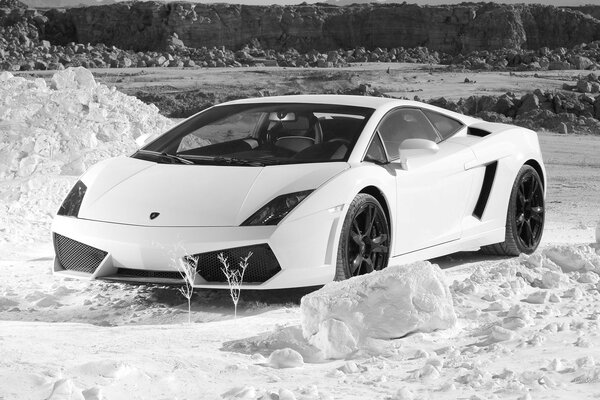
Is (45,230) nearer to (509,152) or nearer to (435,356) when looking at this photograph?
(509,152)

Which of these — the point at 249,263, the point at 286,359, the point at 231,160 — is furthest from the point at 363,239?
the point at 286,359

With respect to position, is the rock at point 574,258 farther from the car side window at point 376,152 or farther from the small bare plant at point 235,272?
the small bare plant at point 235,272

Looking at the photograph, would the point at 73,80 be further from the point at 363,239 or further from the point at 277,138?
the point at 363,239

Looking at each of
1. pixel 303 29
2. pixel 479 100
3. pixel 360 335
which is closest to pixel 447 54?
pixel 303 29

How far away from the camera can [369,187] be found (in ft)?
22.4

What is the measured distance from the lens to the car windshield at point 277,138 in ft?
23.0

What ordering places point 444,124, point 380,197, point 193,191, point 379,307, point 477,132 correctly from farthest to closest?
point 477,132 → point 444,124 → point 380,197 → point 193,191 → point 379,307

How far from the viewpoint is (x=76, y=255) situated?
22.2 feet

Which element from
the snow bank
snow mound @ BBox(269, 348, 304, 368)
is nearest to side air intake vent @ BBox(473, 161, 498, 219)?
snow mound @ BBox(269, 348, 304, 368)

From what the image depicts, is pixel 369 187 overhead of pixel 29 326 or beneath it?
overhead

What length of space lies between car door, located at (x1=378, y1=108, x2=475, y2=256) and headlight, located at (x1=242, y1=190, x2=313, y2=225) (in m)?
0.84

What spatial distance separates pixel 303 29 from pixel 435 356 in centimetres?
6891

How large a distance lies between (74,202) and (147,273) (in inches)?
31.4

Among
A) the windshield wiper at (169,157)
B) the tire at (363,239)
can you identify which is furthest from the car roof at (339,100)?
the tire at (363,239)
